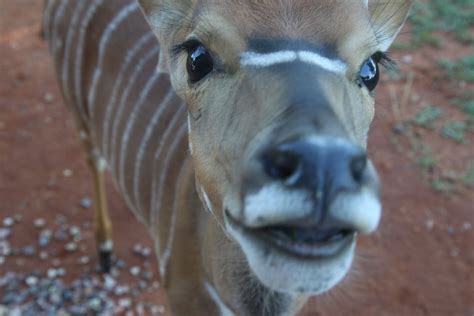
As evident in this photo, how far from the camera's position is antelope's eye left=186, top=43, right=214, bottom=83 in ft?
5.88

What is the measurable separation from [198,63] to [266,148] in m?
0.59

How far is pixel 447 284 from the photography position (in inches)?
157

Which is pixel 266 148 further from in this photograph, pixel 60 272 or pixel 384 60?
pixel 60 272

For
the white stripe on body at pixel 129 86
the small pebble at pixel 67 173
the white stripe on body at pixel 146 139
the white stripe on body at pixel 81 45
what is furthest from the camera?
the small pebble at pixel 67 173

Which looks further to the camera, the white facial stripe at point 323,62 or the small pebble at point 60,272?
the small pebble at point 60,272

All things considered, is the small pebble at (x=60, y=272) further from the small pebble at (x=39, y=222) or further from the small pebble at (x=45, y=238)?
the small pebble at (x=39, y=222)

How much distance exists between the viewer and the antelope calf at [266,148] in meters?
1.28

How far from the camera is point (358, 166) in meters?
1.30

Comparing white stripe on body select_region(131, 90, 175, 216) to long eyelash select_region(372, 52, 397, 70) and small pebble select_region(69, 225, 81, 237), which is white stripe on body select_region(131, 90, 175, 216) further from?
long eyelash select_region(372, 52, 397, 70)

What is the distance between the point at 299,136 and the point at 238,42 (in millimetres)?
498

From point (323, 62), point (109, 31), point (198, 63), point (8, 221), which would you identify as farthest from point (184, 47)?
point (8, 221)

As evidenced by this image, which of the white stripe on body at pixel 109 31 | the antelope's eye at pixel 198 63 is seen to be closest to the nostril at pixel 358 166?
the antelope's eye at pixel 198 63

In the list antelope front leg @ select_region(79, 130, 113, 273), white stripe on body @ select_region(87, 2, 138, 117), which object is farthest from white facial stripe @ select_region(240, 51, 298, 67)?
antelope front leg @ select_region(79, 130, 113, 273)

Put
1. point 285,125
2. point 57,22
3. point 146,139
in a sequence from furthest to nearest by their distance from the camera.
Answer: point 57,22
point 146,139
point 285,125
